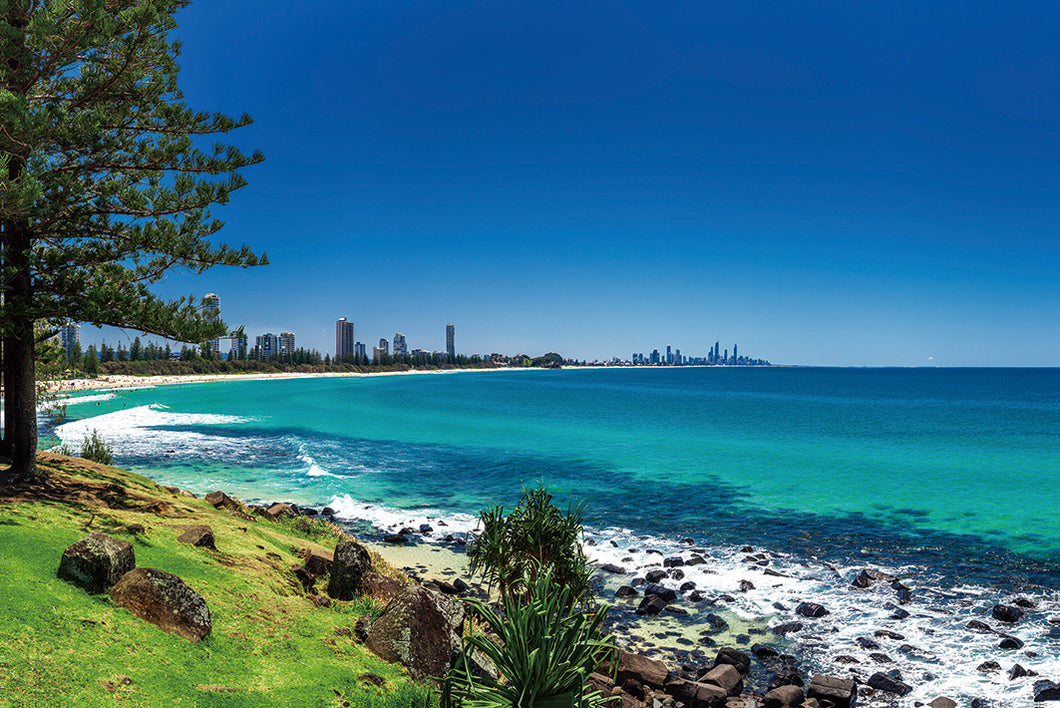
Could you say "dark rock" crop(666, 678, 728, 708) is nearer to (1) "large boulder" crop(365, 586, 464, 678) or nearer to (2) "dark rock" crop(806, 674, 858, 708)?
(2) "dark rock" crop(806, 674, 858, 708)

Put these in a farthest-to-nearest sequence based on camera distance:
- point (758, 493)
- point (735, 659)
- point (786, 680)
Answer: point (758, 493) → point (735, 659) → point (786, 680)

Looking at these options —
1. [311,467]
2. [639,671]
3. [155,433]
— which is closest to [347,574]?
[639,671]

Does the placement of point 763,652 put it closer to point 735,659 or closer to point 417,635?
point 735,659

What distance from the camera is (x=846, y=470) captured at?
42812mm

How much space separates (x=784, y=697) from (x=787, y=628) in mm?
4572

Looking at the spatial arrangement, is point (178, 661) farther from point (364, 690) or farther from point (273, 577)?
point (273, 577)

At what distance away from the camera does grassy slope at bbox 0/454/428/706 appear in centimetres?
675

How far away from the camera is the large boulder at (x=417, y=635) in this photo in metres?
9.67

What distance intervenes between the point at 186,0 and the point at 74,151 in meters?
5.21

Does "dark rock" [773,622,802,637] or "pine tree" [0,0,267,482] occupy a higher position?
"pine tree" [0,0,267,482]

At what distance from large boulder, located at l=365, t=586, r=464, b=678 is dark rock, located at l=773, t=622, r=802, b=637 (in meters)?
10.5

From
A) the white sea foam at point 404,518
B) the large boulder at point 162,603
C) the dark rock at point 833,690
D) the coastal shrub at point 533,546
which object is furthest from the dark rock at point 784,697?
the white sea foam at point 404,518

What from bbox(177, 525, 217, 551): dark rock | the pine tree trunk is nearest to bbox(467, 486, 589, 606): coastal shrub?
bbox(177, 525, 217, 551): dark rock

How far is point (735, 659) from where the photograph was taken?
550 inches
